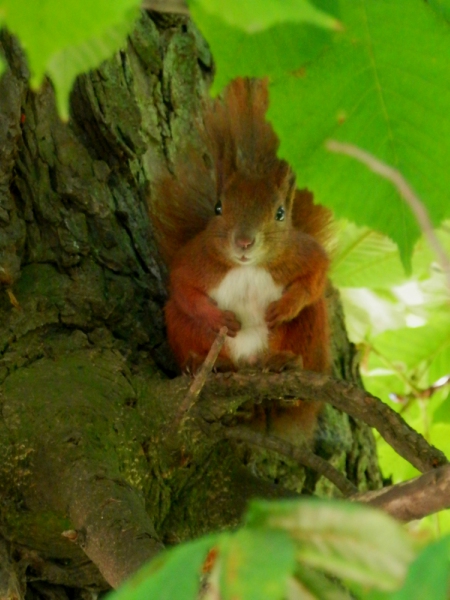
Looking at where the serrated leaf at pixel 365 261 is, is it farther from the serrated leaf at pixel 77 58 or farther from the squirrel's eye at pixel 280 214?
the serrated leaf at pixel 77 58

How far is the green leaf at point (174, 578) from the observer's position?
35cm

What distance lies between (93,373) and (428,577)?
1038mm

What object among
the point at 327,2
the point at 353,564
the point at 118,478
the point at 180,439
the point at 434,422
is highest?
the point at 327,2

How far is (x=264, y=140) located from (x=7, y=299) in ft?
1.83

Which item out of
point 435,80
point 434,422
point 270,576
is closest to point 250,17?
point 270,576

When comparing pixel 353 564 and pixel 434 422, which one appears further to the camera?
pixel 434 422

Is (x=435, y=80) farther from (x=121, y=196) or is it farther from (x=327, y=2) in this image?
(x=121, y=196)

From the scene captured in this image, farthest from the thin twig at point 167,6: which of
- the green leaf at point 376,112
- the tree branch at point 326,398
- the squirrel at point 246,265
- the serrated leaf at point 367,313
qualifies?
the serrated leaf at point 367,313

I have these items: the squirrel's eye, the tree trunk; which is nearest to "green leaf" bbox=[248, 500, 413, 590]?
the tree trunk

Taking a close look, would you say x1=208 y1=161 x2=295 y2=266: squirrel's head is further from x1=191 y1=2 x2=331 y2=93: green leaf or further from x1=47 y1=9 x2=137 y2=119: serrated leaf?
x1=47 y1=9 x2=137 y2=119: serrated leaf

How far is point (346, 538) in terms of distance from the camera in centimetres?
39

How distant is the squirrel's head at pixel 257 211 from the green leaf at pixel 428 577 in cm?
123

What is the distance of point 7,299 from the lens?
1.38 meters

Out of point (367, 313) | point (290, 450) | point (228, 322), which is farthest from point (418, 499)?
point (367, 313)
